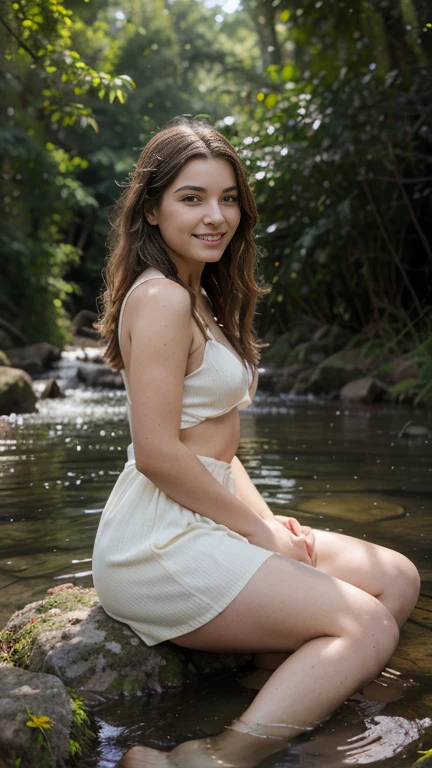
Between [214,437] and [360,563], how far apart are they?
2.08ft

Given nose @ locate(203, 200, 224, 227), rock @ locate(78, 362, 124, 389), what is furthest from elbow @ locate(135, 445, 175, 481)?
rock @ locate(78, 362, 124, 389)

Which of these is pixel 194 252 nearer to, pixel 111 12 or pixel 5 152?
pixel 5 152

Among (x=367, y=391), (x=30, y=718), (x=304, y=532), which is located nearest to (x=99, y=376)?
(x=367, y=391)

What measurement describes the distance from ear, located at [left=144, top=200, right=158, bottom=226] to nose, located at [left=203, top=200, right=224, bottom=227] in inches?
6.3

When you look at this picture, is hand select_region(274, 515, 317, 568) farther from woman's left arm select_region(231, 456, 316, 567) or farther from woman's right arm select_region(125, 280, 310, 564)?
woman's right arm select_region(125, 280, 310, 564)

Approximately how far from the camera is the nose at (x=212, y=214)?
8.93ft

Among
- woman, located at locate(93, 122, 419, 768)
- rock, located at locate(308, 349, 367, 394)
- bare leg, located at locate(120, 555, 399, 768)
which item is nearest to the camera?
bare leg, located at locate(120, 555, 399, 768)

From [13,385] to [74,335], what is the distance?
13.9m

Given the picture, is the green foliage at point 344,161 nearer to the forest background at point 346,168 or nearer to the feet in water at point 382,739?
the forest background at point 346,168

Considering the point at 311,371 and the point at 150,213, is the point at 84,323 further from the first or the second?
the point at 150,213

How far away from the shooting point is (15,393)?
10.7 meters

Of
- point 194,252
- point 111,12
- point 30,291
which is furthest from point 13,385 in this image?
point 111,12

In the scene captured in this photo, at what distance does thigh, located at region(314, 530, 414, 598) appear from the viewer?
285cm

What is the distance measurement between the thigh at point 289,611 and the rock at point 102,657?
0.86 ft
